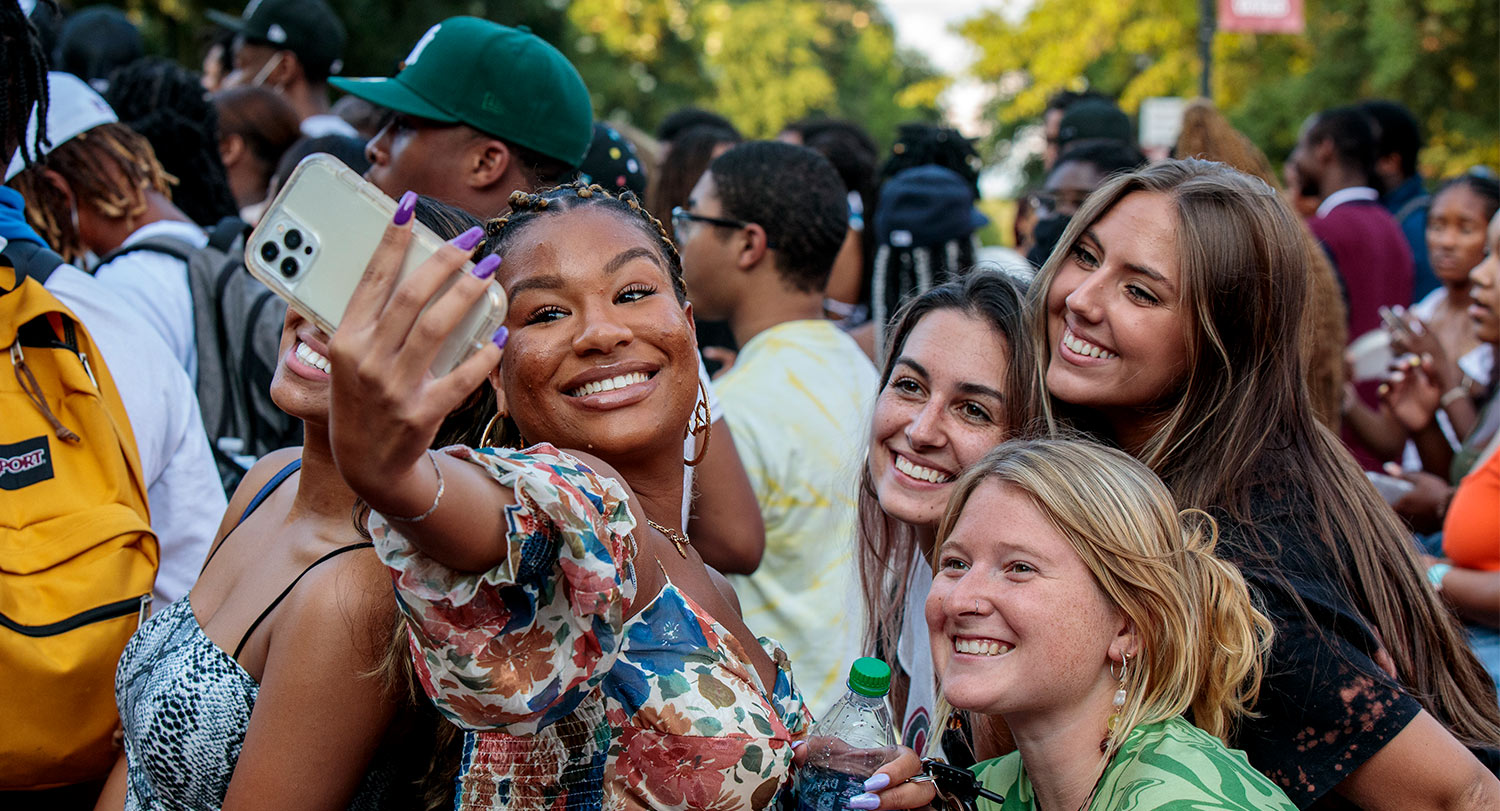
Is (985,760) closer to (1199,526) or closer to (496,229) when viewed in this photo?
(1199,526)

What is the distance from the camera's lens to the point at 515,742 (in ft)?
6.11

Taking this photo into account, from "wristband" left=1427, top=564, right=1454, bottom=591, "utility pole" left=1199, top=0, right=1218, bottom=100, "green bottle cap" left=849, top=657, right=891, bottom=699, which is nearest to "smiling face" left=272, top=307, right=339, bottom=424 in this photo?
"green bottle cap" left=849, top=657, right=891, bottom=699

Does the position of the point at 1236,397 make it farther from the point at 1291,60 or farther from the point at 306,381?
the point at 1291,60

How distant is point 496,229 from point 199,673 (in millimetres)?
967

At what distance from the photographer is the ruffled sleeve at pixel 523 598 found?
1.43 m

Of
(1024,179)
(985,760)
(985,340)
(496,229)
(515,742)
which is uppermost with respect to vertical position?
(496,229)

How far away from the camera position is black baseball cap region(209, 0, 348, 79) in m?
6.60

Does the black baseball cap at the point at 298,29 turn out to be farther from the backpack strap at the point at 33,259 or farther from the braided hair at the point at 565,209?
the braided hair at the point at 565,209

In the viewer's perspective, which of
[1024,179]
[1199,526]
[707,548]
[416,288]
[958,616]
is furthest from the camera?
[1024,179]

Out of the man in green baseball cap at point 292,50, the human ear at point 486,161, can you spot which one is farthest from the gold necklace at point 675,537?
the man in green baseball cap at point 292,50

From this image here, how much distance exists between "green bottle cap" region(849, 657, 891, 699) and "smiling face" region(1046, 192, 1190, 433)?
2.51ft

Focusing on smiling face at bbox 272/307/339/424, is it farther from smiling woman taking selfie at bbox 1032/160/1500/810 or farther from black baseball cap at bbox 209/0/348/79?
black baseball cap at bbox 209/0/348/79

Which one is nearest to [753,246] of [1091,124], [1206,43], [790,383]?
[790,383]

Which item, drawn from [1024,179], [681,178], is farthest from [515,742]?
[1024,179]
